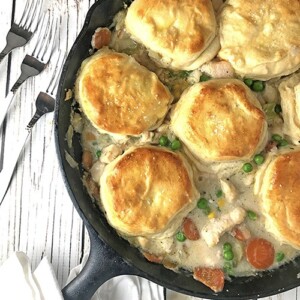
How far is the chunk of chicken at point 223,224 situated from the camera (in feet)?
12.2

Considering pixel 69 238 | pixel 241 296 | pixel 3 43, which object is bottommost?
pixel 241 296

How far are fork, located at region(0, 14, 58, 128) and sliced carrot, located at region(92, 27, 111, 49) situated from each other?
56cm

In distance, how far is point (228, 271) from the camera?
3.84 metres

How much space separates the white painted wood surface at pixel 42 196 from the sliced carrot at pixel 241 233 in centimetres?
70

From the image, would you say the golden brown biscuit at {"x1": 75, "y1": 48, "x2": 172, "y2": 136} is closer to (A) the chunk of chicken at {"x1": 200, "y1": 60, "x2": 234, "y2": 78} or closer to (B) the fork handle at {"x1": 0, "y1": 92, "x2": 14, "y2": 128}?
(A) the chunk of chicken at {"x1": 200, "y1": 60, "x2": 234, "y2": 78}

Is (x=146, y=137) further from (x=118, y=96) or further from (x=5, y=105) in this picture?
(x=5, y=105)

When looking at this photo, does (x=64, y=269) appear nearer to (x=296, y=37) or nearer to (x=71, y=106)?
(x=71, y=106)

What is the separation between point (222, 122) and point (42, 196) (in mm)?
1481

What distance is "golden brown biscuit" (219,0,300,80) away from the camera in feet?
11.8

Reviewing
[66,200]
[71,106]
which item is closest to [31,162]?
[66,200]

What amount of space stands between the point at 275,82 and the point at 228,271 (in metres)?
1.29

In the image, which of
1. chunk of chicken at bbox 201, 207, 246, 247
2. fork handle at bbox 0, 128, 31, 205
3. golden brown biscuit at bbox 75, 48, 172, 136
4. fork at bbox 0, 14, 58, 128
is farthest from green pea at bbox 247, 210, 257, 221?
fork at bbox 0, 14, 58, 128

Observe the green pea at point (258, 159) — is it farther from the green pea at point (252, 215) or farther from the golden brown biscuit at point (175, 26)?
the golden brown biscuit at point (175, 26)

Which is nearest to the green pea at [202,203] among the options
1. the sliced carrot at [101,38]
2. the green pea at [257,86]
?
the green pea at [257,86]
